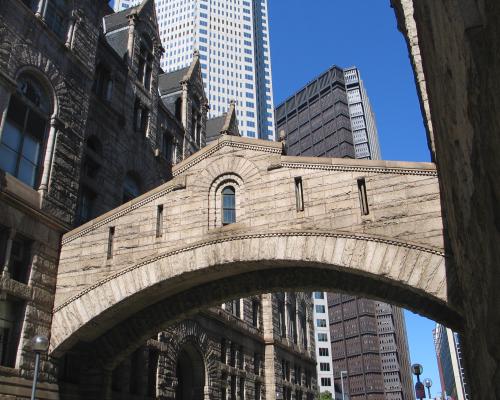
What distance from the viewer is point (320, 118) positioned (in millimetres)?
179250

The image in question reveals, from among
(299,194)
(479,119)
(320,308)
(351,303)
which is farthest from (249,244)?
(320,308)

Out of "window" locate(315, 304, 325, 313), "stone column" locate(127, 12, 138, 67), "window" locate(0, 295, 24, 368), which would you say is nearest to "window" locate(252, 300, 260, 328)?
"stone column" locate(127, 12, 138, 67)

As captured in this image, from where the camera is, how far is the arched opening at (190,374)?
28606mm

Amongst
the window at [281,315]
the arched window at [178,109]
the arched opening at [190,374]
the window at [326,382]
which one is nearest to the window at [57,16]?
the arched window at [178,109]

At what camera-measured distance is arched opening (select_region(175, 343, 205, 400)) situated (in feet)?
93.9

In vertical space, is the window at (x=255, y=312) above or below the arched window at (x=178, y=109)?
below

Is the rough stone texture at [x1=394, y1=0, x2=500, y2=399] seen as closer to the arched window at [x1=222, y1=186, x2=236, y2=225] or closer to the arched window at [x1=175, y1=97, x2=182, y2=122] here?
the arched window at [x1=222, y1=186, x2=236, y2=225]

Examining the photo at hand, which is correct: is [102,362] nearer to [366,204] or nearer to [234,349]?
[366,204]

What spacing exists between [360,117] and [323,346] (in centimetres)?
7790

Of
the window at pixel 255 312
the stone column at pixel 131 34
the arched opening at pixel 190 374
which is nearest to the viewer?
the stone column at pixel 131 34

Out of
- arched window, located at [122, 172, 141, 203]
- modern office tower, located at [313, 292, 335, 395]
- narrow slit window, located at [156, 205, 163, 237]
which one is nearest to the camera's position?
narrow slit window, located at [156, 205, 163, 237]

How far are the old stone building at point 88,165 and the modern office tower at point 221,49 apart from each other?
13155cm

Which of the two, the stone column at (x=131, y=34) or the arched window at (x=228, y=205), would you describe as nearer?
the arched window at (x=228, y=205)

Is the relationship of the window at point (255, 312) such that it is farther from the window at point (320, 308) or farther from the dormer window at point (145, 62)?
the window at point (320, 308)
